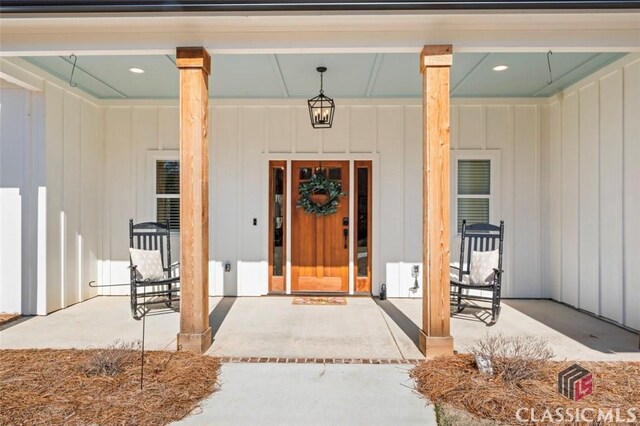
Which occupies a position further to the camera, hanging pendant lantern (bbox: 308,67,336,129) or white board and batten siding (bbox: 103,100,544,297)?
white board and batten siding (bbox: 103,100,544,297)

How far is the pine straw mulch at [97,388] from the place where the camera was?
2.34 metres

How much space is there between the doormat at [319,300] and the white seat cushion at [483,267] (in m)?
1.74

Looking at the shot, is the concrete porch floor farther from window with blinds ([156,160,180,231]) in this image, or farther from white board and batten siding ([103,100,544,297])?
window with blinds ([156,160,180,231])

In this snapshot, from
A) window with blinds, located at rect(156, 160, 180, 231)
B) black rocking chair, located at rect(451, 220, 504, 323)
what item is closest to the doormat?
black rocking chair, located at rect(451, 220, 504, 323)

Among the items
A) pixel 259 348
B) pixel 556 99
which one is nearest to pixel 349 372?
pixel 259 348

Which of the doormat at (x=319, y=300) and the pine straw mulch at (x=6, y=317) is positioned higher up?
the pine straw mulch at (x=6, y=317)

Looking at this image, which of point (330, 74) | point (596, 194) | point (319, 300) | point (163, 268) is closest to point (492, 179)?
point (596, 194)

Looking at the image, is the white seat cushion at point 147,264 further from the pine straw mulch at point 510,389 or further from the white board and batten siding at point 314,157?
the pine straw mulch at point 510,389

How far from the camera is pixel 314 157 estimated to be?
19.2 ft

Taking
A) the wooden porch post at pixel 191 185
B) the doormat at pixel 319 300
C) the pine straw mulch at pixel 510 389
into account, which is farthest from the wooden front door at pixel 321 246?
the pine straw mulch at pixel 510 389

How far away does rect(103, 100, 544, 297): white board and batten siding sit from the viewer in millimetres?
5789

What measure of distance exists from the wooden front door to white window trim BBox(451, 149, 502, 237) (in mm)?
1598

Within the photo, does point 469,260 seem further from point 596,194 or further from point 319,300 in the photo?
point 319,300

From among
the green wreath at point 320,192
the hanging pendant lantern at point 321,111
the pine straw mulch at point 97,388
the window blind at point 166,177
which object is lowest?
the pine straw mulch at point 97,388
